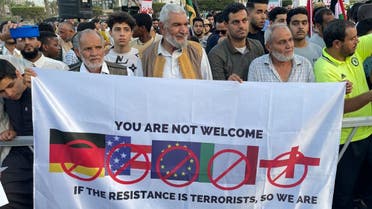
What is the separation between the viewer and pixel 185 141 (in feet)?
11.5

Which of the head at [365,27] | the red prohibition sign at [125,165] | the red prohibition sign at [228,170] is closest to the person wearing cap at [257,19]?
the head at [365,27]

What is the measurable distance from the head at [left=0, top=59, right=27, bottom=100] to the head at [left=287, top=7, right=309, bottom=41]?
120 inches

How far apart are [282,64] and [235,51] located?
65 centimetres

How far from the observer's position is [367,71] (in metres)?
4.38

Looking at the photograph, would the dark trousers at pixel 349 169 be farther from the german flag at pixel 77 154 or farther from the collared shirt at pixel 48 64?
the collared shirt at pixel 48 64

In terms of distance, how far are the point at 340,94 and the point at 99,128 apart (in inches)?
70.1

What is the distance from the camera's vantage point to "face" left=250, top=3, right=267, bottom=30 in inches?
245

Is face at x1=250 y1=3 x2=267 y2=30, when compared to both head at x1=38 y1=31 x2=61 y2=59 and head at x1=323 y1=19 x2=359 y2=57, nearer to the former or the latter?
head at x1=323 y1=19 x2=359 y2=57

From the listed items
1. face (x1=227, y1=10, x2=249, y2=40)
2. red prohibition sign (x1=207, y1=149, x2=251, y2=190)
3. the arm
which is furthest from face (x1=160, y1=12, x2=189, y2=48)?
the arm

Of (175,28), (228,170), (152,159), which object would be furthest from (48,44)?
(228,170)

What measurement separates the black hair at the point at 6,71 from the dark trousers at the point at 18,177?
1.91 feet

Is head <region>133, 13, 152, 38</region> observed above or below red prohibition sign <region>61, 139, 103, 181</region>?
above

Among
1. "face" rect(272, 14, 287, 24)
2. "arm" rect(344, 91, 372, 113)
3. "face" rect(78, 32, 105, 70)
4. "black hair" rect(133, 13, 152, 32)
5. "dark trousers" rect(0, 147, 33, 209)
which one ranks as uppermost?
"face" rect(272, 14, 287, 24)

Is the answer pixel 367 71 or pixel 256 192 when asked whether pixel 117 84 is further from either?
pixel 367 71
